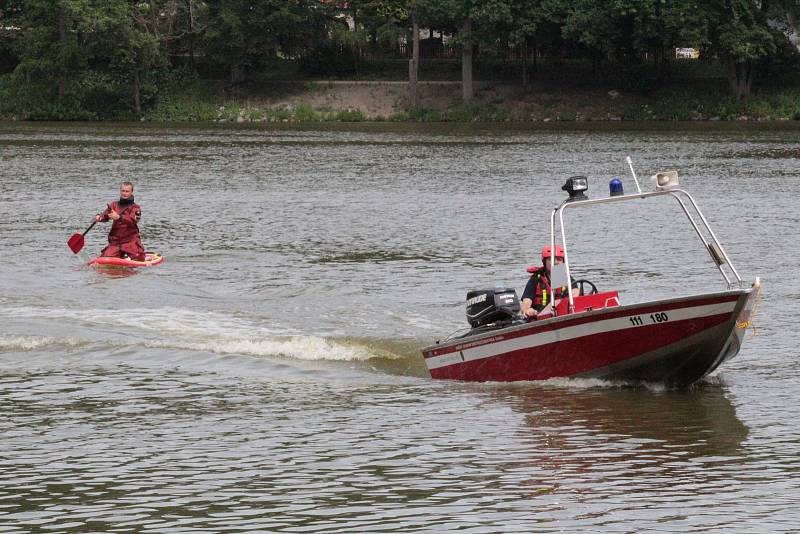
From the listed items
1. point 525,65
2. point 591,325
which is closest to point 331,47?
point 525,65

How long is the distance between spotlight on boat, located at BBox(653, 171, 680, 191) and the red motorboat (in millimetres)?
11

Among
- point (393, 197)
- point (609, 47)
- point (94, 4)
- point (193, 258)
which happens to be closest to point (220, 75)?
point (94, 4)

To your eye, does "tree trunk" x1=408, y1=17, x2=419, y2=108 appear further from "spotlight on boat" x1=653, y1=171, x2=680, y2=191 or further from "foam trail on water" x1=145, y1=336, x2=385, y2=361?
"spotlight on boat" x1=653, y1=171, x2=680, y2=191

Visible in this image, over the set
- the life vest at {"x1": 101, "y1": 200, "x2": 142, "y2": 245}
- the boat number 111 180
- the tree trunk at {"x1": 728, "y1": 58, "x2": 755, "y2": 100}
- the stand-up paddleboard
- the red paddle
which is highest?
the tree trunk at {"x1": 728, "y1": 58, "x2": 755, "y2": 100}

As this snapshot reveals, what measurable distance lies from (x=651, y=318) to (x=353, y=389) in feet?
12.9

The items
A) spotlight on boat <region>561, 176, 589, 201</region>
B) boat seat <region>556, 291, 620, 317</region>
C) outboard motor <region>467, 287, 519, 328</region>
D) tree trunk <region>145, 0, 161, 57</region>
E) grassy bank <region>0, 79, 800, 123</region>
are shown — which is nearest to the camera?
spotlight on boat <region>561, 176, 589, 201</region>

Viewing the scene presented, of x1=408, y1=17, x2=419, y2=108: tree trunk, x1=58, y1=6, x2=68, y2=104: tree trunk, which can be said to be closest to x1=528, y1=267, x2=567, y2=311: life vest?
x1=408, y1=17, x2=419, y2=108: tree trunk

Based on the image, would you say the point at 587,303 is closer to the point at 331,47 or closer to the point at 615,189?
the point at 615,189

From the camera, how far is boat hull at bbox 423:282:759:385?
1577 centimetres

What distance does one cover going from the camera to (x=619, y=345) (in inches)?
643

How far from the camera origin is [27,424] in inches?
608

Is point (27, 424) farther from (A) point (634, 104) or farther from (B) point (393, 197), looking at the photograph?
(A) point (634, 104)

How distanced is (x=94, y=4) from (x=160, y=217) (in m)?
54.8

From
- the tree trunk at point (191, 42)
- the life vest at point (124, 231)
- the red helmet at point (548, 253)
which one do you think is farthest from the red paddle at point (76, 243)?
the tree trunk at point (191, 42)
